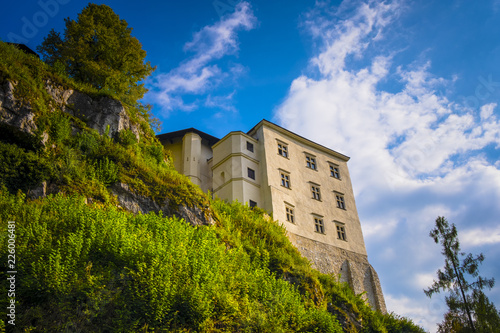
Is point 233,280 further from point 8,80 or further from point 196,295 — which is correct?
point 8,80

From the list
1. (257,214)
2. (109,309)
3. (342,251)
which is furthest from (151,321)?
(342,251)

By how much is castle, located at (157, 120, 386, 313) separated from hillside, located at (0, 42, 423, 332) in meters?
6.84

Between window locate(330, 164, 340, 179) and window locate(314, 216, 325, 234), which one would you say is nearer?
window locate(314, 216, 325, 234)

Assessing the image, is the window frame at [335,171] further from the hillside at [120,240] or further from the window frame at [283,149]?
the hillside at [120,240]

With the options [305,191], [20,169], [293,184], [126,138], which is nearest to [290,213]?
[293,184]

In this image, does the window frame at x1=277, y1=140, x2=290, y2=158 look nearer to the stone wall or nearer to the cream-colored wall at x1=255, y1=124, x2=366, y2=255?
the cream-colored wall at x1=255, y1=124, x2=366, y2=255

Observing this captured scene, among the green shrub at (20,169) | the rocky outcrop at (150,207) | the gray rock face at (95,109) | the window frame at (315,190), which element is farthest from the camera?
the window frame at (315,190)

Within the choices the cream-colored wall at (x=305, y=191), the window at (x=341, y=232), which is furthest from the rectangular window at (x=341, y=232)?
the cream-colored wall at (x=305, y=191)

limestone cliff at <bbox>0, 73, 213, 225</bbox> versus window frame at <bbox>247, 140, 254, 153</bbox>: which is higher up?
window frame at <bbox>247, 140, 254, 153</bbox>

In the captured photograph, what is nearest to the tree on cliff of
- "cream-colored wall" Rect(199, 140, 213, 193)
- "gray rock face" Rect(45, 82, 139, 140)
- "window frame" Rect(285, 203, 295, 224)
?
"gray rock face" Rect(45, 82, 139, 140)

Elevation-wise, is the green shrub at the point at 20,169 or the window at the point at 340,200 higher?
the window at the point at 340,200

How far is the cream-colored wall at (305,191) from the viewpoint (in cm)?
3409

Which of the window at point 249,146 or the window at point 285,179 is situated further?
the window at point 249,146

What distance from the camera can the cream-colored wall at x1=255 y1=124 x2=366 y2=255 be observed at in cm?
3409
